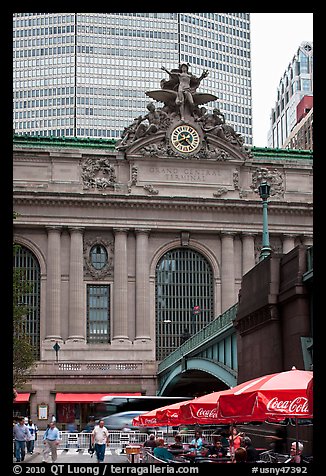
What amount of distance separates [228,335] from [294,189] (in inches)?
1828

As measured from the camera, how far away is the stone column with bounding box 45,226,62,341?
3354 inches

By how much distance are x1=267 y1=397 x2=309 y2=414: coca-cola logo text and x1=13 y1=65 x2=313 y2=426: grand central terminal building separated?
67.7 meters

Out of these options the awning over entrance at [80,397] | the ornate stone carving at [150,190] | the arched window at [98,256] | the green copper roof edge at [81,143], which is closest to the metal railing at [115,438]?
the awning over entrance at [80,397]

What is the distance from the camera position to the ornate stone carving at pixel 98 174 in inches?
3484

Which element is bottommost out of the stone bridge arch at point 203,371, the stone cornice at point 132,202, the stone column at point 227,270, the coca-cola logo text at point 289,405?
the coca-cola logo text at point 289,405

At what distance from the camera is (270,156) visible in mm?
97000

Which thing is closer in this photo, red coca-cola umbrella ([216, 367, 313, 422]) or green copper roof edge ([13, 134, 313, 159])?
red coca-cola umbrella ([216, 367, 313, 422])

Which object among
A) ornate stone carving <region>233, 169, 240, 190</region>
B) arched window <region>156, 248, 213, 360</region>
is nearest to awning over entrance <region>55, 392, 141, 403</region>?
arched window <region>156, 248, 213, 360</region>

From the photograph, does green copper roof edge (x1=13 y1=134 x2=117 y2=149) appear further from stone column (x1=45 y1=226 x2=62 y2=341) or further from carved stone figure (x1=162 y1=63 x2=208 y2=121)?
stone column (x1=45 y1=226 x2=62 y2=341)

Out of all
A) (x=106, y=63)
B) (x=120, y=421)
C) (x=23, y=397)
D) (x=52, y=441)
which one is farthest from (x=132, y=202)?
(x=106, y=63)

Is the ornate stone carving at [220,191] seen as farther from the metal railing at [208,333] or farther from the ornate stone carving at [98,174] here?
the metal railing at [208,333]

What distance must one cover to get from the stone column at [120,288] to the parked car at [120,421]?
15570 mm
